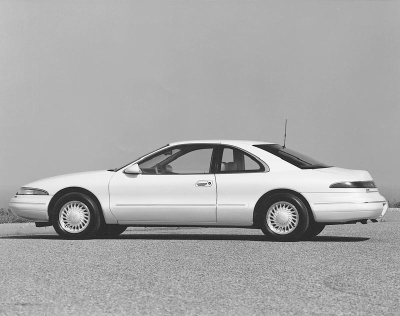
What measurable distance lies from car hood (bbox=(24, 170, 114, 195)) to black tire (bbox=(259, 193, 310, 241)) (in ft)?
7.95

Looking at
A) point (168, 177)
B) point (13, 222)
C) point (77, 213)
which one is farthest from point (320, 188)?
point (13, 222)

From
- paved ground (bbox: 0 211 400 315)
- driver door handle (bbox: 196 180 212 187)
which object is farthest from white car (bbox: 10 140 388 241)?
paved ground (bbox: 0 211 400 315)

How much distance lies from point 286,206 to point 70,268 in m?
3.93

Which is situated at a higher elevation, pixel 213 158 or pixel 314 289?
pixel 213 158

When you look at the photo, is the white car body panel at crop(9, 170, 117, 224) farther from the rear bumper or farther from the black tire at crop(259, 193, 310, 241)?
the rear bumper

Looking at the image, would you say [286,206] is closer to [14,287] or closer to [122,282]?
[122,282]

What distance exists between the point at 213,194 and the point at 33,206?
2810mm

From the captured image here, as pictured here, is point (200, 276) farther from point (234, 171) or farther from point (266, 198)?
point (234, 171)

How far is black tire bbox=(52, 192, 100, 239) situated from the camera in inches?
520

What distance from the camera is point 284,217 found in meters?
12.6

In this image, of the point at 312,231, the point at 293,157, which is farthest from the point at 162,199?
the point at 312,231

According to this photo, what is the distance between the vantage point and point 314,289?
26.5 ft

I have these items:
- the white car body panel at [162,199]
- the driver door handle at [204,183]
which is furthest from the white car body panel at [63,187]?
the driver door handle at [204,183]

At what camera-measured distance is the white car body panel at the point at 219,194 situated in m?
12.5
